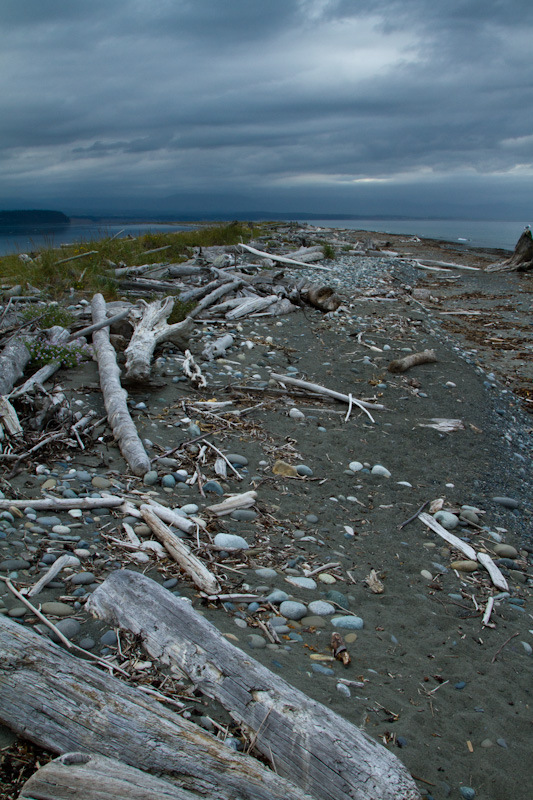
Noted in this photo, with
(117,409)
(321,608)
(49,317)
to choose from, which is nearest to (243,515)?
(321,608)

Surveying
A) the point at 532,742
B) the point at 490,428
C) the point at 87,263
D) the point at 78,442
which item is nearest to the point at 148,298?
the point at 87,263

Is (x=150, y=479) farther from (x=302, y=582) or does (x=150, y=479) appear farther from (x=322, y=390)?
(x=322, y=390)

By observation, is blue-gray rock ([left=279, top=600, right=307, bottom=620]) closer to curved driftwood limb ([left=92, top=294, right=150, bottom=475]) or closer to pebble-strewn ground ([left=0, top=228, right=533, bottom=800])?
pebble-strewn ground ([left=0, top=228, right=533, bottom=800])

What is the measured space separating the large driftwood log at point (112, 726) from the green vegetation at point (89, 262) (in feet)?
31.3

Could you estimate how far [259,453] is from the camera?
18.1ft

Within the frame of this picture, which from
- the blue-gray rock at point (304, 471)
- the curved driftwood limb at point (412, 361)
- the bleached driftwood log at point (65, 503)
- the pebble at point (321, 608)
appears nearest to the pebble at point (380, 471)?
the blue-gray rock at point (304, 471)

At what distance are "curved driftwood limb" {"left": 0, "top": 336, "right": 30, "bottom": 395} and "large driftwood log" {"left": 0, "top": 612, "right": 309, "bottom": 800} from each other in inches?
165

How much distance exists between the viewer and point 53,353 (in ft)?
21.8

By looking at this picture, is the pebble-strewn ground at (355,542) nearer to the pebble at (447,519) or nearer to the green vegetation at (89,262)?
the pebble at (447,519)

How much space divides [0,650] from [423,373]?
25.4ft

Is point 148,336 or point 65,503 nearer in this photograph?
point 65,503

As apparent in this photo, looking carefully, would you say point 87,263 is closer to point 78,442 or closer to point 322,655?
point 78,442

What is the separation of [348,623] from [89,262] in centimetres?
1226

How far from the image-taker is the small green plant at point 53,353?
21.6 feet
